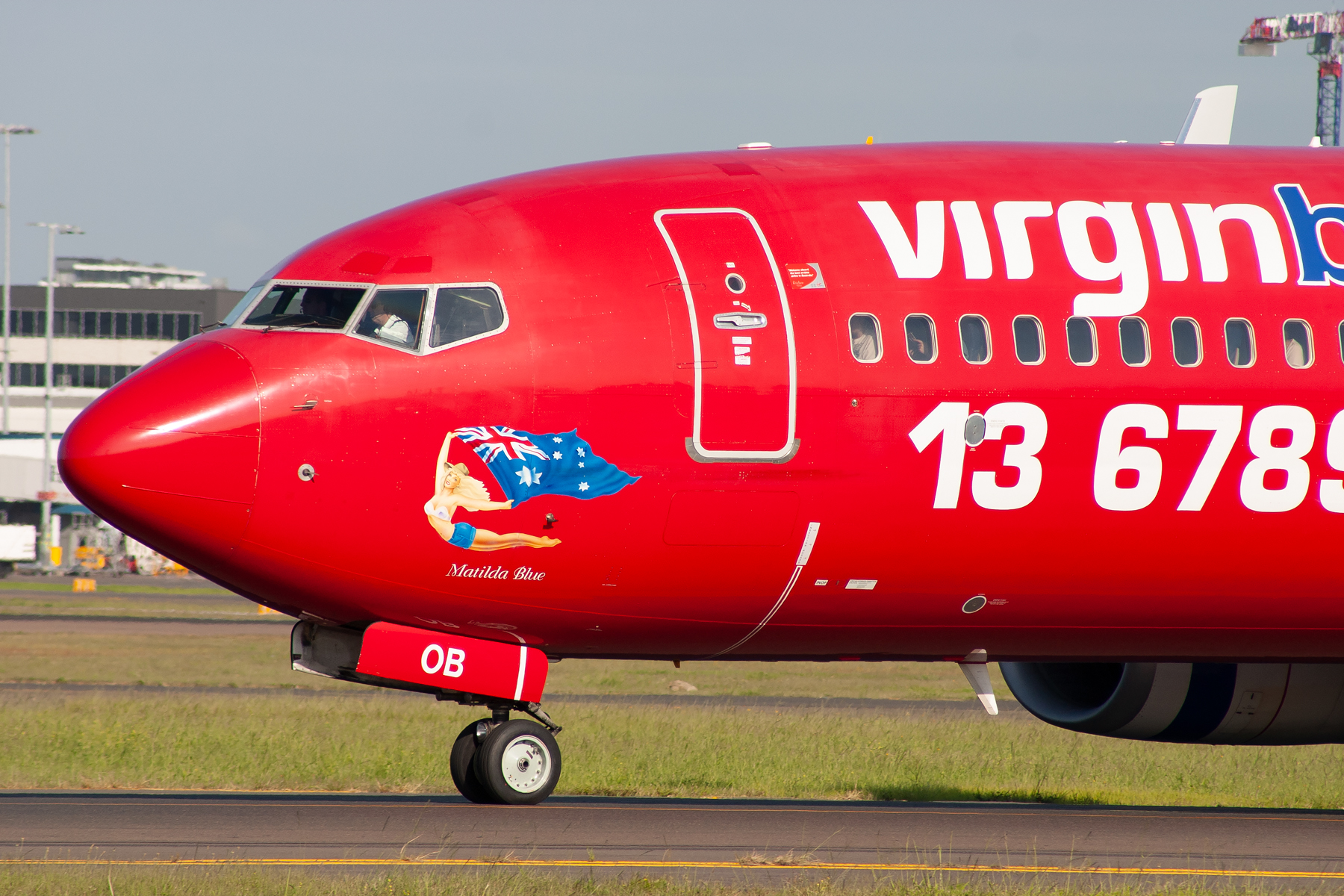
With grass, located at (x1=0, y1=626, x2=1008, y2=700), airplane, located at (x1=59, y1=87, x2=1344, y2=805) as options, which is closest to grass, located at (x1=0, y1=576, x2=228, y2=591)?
grass, located at (x1=0, y1=626, x2=1008, y2=700)

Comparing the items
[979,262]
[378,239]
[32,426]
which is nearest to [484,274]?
[378,239]

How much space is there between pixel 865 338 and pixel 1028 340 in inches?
64.2

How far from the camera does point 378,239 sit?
1563 cm

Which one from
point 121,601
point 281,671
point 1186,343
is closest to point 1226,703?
point 1186,343

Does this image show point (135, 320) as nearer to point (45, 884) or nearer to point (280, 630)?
point (280, 630)

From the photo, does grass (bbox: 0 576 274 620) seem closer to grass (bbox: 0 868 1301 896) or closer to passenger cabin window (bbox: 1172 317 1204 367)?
grass (bbox: 0 868 1301 896)

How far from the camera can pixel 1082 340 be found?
16203mm

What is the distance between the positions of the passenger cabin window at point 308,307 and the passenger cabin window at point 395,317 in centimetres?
17

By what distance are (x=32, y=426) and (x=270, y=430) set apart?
14254 centimetres

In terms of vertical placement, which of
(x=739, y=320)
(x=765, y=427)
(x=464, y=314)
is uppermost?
(x=739, y=320)

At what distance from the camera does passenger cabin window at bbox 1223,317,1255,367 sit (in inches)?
648

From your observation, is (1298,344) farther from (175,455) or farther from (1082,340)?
(175,455)

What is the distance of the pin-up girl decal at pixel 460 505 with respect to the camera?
14734 millimetres

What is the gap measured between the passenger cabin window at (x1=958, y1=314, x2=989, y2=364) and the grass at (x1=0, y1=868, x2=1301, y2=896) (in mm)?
5194
